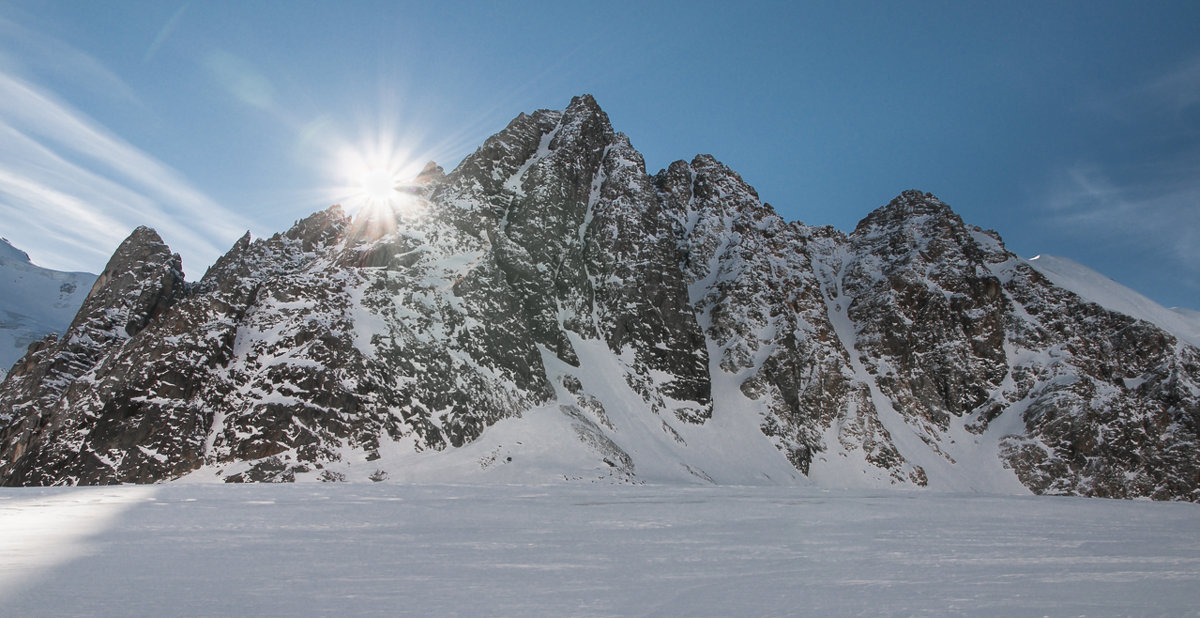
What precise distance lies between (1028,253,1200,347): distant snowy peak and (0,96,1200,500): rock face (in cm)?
956

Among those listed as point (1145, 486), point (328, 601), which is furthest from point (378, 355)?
point (1145, 486)

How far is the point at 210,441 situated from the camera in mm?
44344

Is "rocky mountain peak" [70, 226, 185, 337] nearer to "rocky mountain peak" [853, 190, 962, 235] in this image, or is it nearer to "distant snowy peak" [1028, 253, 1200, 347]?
"rocky mountain peak" [853, 190, 962, 235]

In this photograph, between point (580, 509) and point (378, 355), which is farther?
point (378, 355)

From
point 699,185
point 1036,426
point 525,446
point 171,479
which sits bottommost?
point 171,479

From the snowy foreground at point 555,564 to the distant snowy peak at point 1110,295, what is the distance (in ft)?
392

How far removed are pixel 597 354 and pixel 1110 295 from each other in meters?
106

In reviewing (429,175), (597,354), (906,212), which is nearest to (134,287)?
(429,175)

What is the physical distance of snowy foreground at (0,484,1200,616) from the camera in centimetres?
708

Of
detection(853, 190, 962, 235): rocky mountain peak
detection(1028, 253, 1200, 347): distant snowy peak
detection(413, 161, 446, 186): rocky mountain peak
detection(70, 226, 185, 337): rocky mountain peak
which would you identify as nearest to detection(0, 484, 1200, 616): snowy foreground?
detection(70, 226, 185, 337): rocky mountain peak

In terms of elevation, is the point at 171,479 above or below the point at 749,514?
below

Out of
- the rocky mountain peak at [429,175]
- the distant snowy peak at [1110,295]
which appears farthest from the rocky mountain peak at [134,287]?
the distant snowy peak at [1110,295]

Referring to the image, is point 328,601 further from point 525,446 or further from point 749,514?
point 525,446

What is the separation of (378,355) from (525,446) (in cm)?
1450
